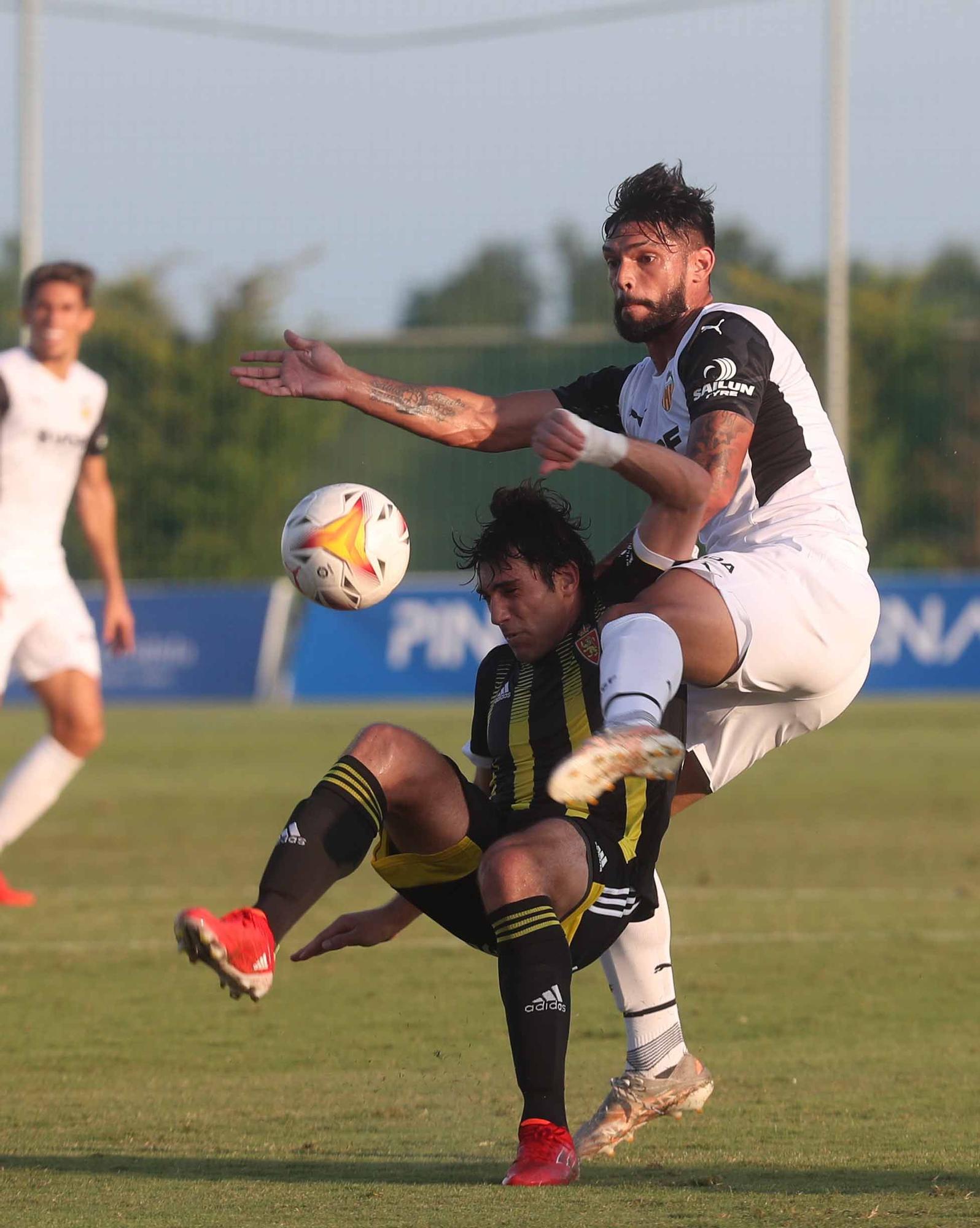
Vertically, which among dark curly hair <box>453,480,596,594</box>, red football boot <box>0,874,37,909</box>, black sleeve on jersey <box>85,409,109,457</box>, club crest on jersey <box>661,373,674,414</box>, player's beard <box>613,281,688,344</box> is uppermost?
player's beard <box>613,281,688,344</box>

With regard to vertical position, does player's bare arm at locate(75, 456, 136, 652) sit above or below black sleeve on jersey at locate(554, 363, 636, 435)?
below

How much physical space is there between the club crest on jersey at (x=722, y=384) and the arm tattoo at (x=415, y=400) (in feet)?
3.24

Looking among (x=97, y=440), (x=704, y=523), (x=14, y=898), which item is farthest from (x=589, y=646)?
(x=97, y=440)

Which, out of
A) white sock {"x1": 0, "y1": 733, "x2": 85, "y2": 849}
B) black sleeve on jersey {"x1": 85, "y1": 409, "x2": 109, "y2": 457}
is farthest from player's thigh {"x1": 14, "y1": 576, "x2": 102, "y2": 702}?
black sleeve on jersey {"x1": 85, "y1": 409, "x2": 109, "y2": 457}

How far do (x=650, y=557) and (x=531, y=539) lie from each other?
1.19ft

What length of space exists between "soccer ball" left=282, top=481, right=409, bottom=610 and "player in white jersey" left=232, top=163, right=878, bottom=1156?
0.29 metres

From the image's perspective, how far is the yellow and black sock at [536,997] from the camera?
4.33m

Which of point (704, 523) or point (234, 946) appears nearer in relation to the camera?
point (234, 946)

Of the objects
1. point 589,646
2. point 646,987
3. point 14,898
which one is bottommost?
point 14,898

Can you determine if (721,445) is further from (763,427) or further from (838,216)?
(838,216)

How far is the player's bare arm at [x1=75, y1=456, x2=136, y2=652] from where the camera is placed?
30.5 ft

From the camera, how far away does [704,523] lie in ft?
15.9

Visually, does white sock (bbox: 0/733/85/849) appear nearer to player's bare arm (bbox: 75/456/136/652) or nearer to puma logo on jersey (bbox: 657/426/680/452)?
player's bare arm (bbox: 75/456/136/652)

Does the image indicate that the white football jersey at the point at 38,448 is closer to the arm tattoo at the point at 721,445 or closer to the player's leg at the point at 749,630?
the player's leg at the point at 749,630
